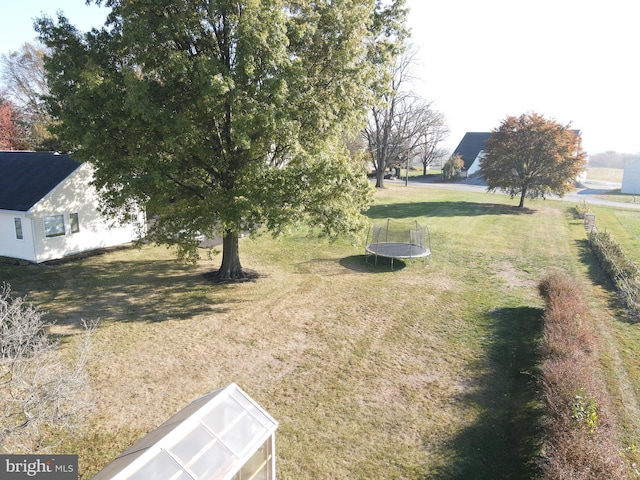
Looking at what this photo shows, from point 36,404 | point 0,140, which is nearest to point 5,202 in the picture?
point 36,404

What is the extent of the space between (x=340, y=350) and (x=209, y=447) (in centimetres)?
624

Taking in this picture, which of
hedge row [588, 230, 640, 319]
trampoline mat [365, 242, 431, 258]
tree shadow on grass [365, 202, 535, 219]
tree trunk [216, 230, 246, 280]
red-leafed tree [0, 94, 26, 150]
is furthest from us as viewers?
red-leafed tree [0, 94, 26, 150]

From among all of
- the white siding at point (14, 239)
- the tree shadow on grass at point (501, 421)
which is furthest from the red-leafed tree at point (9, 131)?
the tree shadow on grass at point (501, 421)

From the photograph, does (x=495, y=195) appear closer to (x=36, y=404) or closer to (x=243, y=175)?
(x=243, y=175)

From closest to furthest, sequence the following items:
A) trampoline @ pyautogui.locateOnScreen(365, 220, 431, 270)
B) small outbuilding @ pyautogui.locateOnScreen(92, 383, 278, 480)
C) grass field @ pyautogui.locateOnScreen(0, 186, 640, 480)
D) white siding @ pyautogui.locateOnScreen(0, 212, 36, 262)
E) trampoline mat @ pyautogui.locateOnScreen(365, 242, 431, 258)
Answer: small outbuilding @ pyautogui.locateOnScreen(92, 383, 278, 480) → grass field @ pyautogui.locateOnScreen(0, 186, 640, 480) → white siding @ pyautogui.locateOnScreen(0, 212, 36, 262) → trampoline mat @ pyautogui.locateOnScreen(365, 242, 431, 258) → trampoline @ pyautogui.locateOnScreen(365, 220, 431, 270)

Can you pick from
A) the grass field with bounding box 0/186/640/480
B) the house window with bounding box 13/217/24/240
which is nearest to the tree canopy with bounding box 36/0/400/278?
the grass field with bounding box 0/186/640/480

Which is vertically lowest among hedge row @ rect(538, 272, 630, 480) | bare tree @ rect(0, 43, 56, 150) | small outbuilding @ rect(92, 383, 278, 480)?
hedge row @ rect(538, 272, 630, 480)

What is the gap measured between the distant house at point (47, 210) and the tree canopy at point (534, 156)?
29557 millimetres

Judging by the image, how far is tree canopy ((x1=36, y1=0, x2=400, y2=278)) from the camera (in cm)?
1187

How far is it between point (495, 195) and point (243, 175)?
130ft

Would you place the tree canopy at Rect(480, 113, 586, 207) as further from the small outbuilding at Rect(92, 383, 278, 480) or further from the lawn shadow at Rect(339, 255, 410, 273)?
the small outbuilding at Rect(92, 383, 278, 480)

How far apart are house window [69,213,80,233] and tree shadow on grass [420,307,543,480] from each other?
18664 millimetres

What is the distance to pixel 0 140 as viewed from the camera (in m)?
36.7

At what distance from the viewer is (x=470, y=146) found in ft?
240
